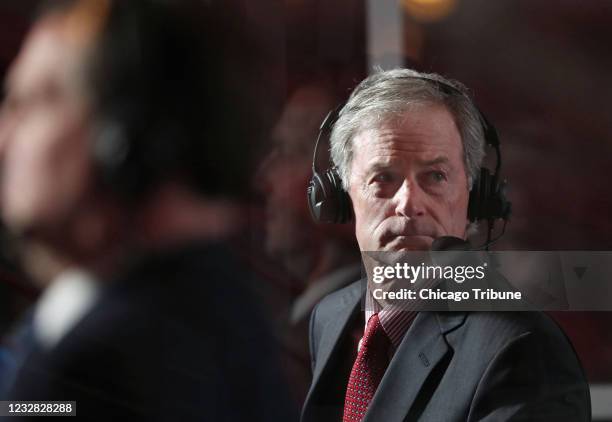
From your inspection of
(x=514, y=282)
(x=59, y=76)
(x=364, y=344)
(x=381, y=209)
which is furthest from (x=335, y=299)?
(x=59, y=76)

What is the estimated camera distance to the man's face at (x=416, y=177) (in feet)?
4.84

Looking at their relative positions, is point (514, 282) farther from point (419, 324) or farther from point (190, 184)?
point (190, 184)

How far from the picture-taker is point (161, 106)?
4.50 ft

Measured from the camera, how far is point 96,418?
4.25 feet

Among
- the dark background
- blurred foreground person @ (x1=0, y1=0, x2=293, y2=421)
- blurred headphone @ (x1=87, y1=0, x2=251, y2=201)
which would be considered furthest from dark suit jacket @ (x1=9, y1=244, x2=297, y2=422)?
the dark background

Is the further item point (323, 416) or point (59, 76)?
point (323, 416)

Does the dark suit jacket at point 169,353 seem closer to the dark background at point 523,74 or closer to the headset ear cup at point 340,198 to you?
the headset ear cup at point 340,198

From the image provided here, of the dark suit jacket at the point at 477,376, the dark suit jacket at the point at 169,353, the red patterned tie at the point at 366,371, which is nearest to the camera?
the dark suit jacket at the point at 169,353

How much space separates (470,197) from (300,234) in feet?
1.23

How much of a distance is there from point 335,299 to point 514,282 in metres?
0.39

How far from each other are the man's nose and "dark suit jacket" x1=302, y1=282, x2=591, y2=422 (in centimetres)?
22

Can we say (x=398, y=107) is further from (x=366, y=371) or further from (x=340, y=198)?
(x=366, y=371)

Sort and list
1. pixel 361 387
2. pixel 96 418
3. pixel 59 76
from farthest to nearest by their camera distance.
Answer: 1. pixel 361 387
2. pixel 59 76
3. pixel 96 418

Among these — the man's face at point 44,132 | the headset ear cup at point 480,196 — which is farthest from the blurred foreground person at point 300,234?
the man's face at point 44,132
